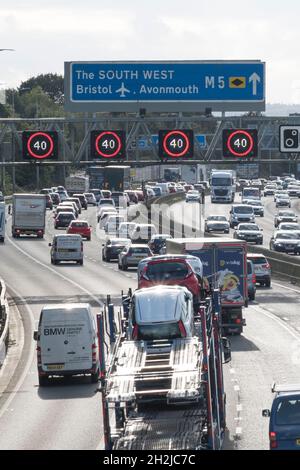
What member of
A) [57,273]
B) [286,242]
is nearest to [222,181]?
[286,242]

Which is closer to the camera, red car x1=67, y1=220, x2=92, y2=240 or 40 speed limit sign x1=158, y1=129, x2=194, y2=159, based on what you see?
40 speed limit sign x1=158, y1=129, x2=194, y2=159

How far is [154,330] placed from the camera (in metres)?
28.4

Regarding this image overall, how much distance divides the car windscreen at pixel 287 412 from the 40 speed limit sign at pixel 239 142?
3506cm

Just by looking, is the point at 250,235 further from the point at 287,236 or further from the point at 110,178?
the point at 110,178

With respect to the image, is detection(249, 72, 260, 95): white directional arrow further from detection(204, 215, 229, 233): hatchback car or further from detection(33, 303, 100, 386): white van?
detection(204, 215, 229, 233): hatchback car

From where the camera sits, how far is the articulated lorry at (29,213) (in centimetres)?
9862

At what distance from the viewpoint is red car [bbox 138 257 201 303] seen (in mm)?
41156

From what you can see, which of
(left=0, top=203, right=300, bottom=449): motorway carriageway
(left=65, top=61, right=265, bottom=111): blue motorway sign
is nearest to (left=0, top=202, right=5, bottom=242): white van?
(left=0, top=203, right=300, bottom=449): motorway carriageway

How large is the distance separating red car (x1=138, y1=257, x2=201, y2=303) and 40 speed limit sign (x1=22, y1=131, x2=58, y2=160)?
15.9 meters

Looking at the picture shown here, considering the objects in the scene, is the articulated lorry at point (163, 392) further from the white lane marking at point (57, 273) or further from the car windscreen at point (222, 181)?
the car windscreen at point (222, 181)

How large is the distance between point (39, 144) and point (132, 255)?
19977 mm

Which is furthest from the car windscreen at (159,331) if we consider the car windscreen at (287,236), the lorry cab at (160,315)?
the car windscreen at (287,236)
